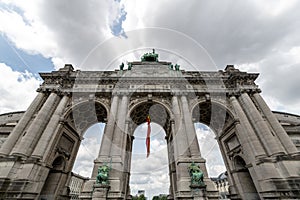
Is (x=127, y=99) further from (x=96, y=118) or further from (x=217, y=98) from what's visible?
(x=217, y=98)

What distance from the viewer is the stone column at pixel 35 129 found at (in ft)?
54.3

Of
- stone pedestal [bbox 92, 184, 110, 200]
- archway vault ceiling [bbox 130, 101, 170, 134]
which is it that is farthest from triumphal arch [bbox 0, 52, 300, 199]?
archway vault ceiling [bbox 130, 101, 170, 134]

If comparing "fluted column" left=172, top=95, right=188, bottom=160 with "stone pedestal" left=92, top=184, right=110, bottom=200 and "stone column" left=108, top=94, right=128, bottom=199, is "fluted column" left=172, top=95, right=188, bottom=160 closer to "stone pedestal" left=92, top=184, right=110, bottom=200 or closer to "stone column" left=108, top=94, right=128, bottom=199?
"stone column" left=108, top=94, right=128, bottom=199

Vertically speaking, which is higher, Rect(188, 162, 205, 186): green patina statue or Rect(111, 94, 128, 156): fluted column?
Rect(111, 94, 128, 156): fluted column

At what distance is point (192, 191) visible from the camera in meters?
13.6

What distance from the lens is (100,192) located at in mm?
13133

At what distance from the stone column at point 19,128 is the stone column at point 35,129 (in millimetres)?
809

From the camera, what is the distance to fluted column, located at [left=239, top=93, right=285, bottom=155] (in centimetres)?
1692

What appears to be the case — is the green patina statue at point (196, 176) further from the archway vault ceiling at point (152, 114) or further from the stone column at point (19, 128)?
the stone column at point (19, 128)

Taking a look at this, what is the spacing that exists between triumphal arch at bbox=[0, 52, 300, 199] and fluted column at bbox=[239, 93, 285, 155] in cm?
10

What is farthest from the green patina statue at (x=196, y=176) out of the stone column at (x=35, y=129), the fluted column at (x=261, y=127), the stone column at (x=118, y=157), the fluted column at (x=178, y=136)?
the stone column at (x=35, y=129)

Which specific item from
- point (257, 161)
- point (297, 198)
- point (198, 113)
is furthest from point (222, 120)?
point (297, 198)

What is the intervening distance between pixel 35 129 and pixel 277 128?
28.5m

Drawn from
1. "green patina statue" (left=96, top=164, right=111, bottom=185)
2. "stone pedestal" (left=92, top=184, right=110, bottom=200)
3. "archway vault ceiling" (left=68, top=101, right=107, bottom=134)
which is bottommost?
"stone pedestal" (left=92, top=184, right=110, bottom=200)
